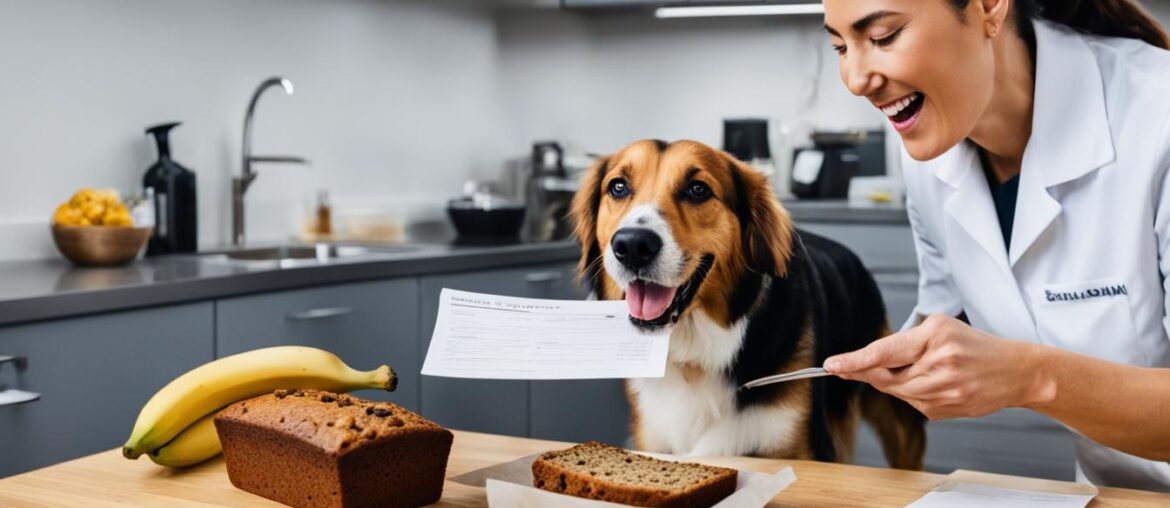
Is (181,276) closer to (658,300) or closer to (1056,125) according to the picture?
(658,300)

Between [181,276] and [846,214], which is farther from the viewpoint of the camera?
[846,214]

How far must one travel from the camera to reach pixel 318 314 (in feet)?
8.10

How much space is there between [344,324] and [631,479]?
Answer: 1577 mm

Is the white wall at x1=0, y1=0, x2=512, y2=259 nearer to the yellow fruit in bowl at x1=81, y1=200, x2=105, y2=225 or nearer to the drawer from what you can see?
the yellow fruit in bowl at x1=81, y1=200, x2=105, y2=225

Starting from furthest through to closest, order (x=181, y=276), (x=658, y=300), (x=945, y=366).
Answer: (x=181, y=276) < (x=658, y=300) < (x=945, y=366)

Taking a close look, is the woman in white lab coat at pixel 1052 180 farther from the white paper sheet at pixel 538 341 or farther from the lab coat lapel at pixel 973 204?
the white paper sheet at pixel 538 341

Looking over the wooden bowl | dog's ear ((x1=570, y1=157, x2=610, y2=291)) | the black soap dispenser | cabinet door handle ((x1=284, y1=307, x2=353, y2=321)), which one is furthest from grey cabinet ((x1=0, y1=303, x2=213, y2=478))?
dog's ear ((x1=570, y1=157, x2=610, y2=291))

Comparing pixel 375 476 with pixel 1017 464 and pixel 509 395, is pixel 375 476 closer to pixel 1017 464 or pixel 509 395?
pixel 509 395

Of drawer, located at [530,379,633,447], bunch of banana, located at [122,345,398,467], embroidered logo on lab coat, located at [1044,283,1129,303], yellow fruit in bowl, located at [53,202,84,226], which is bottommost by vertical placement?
drawer, located at [530,379,633,447]

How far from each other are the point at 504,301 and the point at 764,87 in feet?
10.1

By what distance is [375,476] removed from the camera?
3.65 feet

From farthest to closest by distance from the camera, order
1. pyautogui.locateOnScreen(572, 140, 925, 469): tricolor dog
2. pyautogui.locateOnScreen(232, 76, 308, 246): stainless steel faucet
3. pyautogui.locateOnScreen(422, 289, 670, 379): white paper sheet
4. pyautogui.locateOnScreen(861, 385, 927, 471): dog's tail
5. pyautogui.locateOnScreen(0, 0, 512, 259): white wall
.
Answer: pyautogui.locateOnScreen(232, 76, 308, 246): stainless steel faucet → pyautogui.locateOnScreen(0, 0, 512, 259): white wall → pyautogui.locateOnScreen(861, 385, 927, 471): dog's tail → pyautogui.locateOnScreen(572, 140, 925, 469): tricolor dog → pyautogui.locateOnScreen(422, 289, 670, 379): white paper sheet

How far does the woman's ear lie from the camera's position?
1.39 meters

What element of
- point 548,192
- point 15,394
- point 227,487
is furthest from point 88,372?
point 548,192
